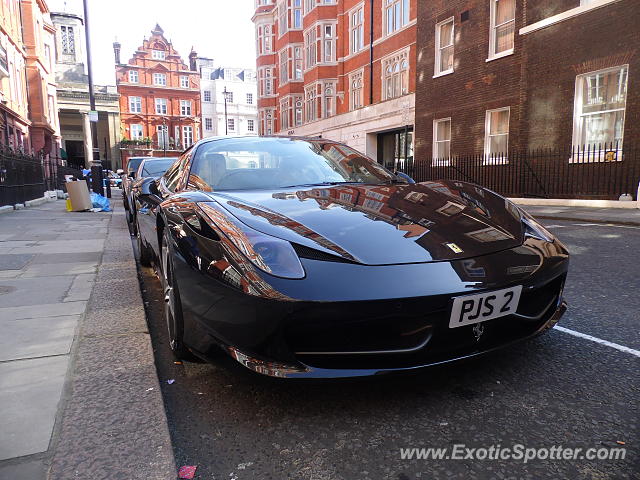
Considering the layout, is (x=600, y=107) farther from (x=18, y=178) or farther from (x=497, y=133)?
(x=18, y=178)

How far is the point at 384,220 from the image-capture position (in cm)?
227

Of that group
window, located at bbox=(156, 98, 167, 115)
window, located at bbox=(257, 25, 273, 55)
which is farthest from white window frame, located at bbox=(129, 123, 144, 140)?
window, located at bbox=(257, 25, 273, 55)

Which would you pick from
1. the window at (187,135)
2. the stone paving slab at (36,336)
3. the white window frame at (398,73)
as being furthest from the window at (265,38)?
the stone paving slab at (36,336)

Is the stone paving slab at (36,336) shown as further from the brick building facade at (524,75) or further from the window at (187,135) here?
the window at (187,135)

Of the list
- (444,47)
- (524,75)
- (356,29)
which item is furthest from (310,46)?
(524,75)

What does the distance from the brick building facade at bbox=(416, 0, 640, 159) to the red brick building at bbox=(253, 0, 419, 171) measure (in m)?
2.42

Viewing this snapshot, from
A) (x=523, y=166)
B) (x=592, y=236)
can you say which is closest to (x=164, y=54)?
(x=523, y=166)

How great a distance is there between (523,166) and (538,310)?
46.5ft

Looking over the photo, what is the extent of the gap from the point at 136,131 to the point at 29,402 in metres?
69.0

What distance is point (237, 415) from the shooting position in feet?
6.61

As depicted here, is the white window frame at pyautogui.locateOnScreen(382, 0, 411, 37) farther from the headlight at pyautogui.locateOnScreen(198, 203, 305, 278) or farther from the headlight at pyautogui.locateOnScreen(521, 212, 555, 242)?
the headlight at pyautogui.locateOnScreen(198, 203, 305, 278)

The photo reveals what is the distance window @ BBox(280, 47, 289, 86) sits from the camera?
112ft

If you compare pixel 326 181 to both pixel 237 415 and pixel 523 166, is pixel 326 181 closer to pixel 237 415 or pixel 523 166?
pixel 237 415

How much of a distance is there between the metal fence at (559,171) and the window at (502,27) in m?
3.62
